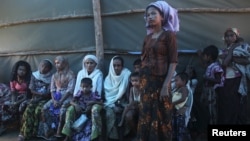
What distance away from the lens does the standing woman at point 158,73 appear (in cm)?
365

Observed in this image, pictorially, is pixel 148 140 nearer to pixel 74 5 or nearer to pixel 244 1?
pixel 244 1

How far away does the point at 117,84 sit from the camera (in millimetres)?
5277

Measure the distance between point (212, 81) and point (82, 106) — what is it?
1.67 metres

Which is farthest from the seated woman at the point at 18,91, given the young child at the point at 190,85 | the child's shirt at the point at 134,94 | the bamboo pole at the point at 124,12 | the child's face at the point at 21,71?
the young child at the point at 190,85

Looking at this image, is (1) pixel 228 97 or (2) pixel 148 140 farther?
(1) pixel 228 97

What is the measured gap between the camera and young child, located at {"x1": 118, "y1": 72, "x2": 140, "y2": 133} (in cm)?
479

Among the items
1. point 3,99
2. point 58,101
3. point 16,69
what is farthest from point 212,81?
point 3,99

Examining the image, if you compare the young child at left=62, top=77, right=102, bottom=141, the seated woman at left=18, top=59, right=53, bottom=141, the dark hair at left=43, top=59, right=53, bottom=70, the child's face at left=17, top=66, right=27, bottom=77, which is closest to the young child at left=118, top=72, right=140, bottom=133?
the young child at left=62, top=77, right=102, bottom=141

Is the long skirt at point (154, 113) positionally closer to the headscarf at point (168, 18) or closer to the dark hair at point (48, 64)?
the headscarf at point (168, 18)

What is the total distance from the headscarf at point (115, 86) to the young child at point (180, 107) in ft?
2.38

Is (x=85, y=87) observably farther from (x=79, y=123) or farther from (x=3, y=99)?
(x=3, y=99)

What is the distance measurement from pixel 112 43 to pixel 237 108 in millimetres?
2082

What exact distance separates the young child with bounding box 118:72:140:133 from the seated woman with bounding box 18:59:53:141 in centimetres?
127

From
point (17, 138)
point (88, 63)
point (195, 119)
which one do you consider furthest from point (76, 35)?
point (195, 119)
